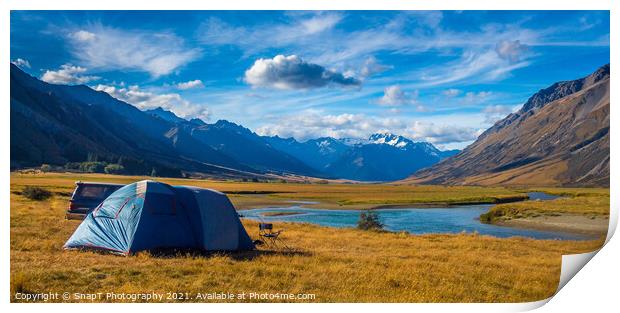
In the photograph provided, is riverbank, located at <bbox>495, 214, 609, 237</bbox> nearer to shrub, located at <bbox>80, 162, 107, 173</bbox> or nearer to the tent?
the tent

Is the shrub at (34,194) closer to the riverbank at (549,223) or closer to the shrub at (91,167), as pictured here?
the shrub at (91,167)

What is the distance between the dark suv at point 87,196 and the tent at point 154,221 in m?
13.2

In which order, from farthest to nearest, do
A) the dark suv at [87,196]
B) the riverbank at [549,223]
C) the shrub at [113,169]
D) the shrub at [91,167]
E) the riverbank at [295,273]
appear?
the shrub at [113,169], the shrub at [91,167], the riverbank at [549,223], the dark suv at [87,196], the riverbank at [295,273]

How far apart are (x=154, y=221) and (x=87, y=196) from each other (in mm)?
16261

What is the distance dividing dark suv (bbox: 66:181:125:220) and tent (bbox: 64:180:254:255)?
43.3ft

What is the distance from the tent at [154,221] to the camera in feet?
52.9

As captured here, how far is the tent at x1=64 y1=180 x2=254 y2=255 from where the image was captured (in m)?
16.1

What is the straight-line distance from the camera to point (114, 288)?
476 inches

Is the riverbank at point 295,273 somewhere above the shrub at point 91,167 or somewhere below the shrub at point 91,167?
below

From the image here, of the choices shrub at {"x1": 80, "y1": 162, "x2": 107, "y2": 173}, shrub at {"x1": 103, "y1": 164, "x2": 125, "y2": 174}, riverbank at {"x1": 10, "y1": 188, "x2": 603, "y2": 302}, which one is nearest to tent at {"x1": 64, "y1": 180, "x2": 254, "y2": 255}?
Answer: riverbank at {"x1": 10, "y1": 188, "x2": 603, "y2": 302}

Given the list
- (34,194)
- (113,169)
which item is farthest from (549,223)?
(113,169)

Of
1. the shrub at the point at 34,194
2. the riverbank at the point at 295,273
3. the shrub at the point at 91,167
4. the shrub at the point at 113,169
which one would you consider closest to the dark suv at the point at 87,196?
the riverbank at the point at 295,273
